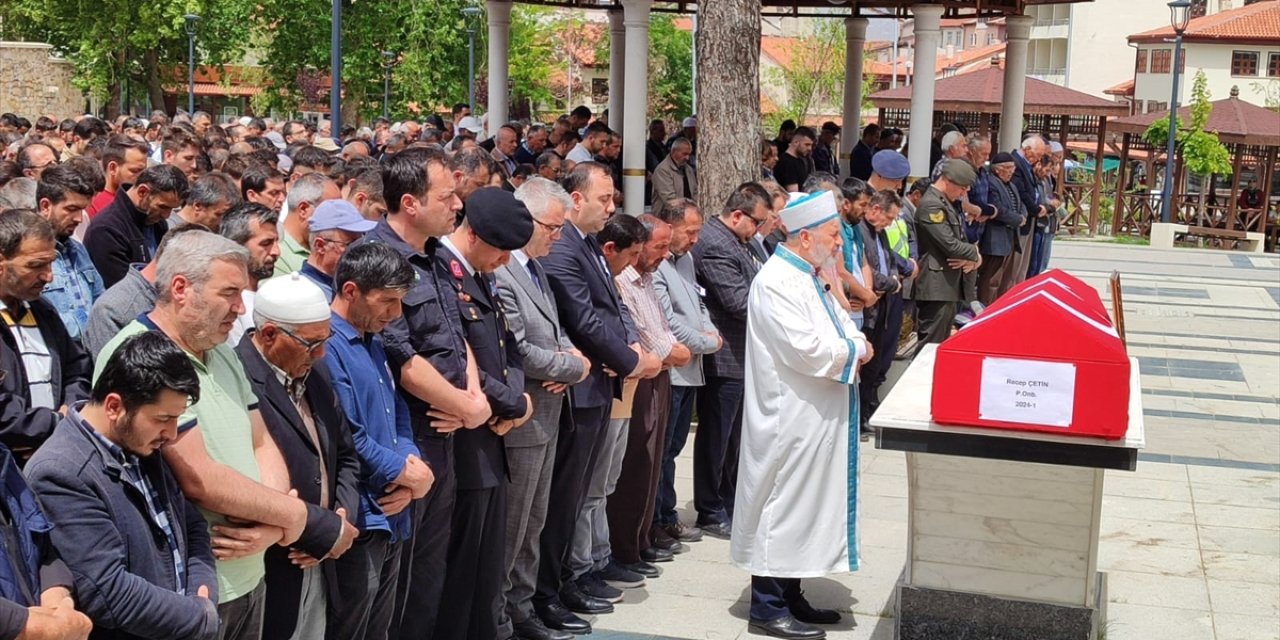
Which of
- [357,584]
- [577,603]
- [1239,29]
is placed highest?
[1239,29]

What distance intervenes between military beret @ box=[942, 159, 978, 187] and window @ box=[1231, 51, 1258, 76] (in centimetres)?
4966

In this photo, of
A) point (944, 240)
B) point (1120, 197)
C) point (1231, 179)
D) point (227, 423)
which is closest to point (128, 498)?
point (227, 423)

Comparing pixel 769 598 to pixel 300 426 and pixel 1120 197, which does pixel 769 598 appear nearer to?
pixel 300 426

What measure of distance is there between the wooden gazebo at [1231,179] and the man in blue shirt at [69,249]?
27.0m

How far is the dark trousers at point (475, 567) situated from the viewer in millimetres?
5277

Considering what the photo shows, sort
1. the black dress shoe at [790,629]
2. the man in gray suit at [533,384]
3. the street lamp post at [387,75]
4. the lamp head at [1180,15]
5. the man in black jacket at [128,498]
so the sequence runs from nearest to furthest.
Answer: the man in black jacket at [128,498]
the man in gray suit at [533,384]
the black dress shoe at [790,629]
the lamp head at [1180,15]
the street lamp post at [387,75]

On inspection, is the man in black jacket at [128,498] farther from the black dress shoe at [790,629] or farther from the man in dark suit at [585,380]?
the black dress shoe at [790,629]

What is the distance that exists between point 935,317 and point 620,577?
5582 millimetres

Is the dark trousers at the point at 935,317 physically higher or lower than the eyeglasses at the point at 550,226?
lower

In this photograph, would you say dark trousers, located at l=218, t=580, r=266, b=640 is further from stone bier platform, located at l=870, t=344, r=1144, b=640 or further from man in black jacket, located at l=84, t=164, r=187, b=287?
man in black jacket, located at l=84, t=164, r=187, b=287

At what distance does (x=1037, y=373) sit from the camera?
515 cm

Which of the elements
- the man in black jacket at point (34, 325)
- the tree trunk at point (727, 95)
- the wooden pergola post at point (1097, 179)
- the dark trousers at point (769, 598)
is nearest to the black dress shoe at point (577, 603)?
the dark trousers at point (769, 598)

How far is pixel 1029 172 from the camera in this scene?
46.7ft

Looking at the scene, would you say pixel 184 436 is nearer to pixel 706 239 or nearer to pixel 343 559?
pixel 343 559
